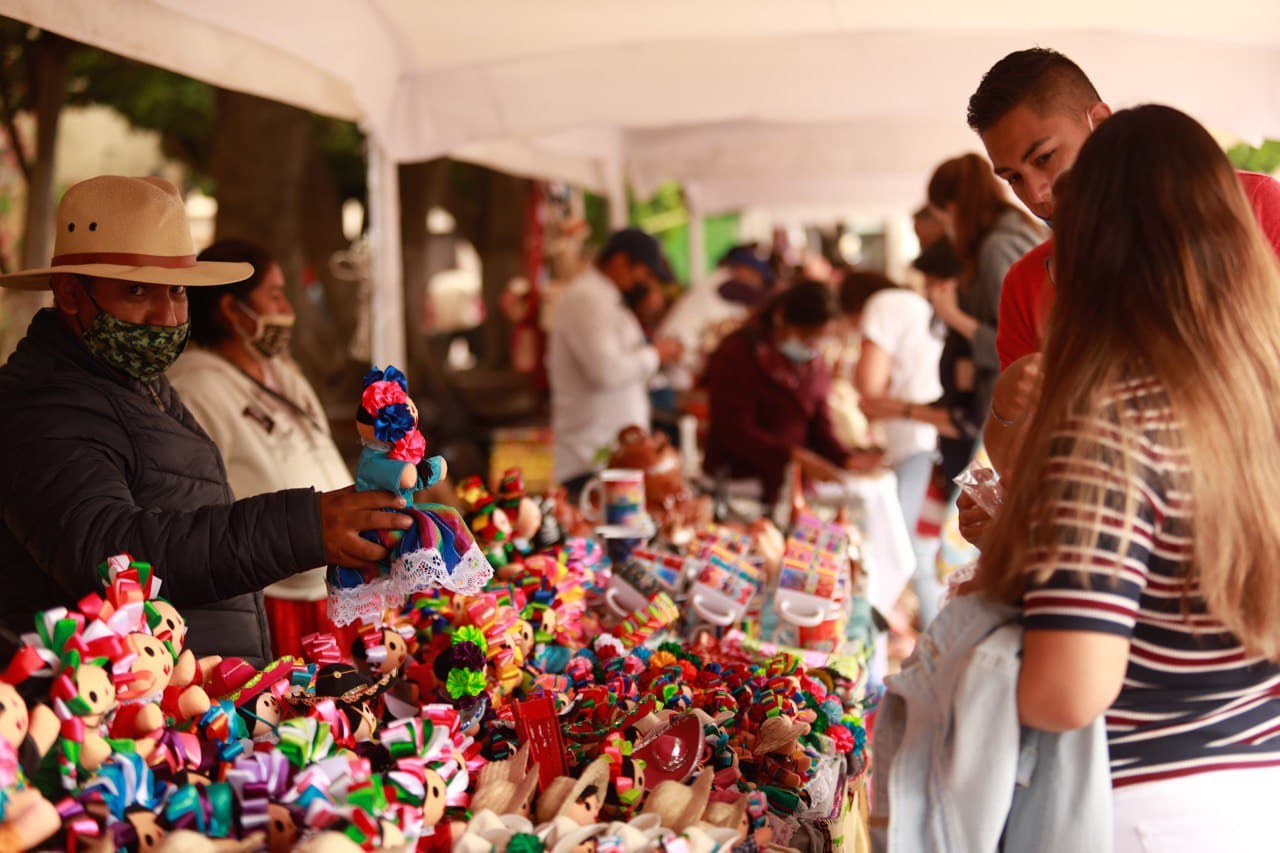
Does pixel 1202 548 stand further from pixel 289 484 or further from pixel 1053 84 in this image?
pixel 289 484

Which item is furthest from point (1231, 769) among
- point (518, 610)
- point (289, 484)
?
point (289, 484)

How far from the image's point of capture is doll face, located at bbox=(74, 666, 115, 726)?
54.2 inches

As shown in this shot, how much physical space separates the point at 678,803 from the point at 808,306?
3.65 meters

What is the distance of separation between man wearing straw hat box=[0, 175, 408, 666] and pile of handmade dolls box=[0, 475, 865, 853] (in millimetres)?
132

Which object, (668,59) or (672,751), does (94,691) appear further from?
(668,59)

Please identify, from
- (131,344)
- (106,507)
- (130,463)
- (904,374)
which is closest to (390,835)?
(106,507)

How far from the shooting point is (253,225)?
641 centimetres

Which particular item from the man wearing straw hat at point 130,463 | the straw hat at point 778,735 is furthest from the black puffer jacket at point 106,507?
the straw hat at point 778,735

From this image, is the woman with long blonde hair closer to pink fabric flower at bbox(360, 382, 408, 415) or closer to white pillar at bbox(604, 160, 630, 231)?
pink fabric flower at bbox(360, 382, 408, 415)

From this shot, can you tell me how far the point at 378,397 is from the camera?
169cm

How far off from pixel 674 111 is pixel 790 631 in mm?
2485

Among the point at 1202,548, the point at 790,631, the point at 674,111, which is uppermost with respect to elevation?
the point at 674,111

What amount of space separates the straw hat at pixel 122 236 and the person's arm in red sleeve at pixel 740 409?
3.36 metres

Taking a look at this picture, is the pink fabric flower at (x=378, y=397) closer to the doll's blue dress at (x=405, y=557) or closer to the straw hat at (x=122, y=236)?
the doll's blue dress at (x=405, y=557)
